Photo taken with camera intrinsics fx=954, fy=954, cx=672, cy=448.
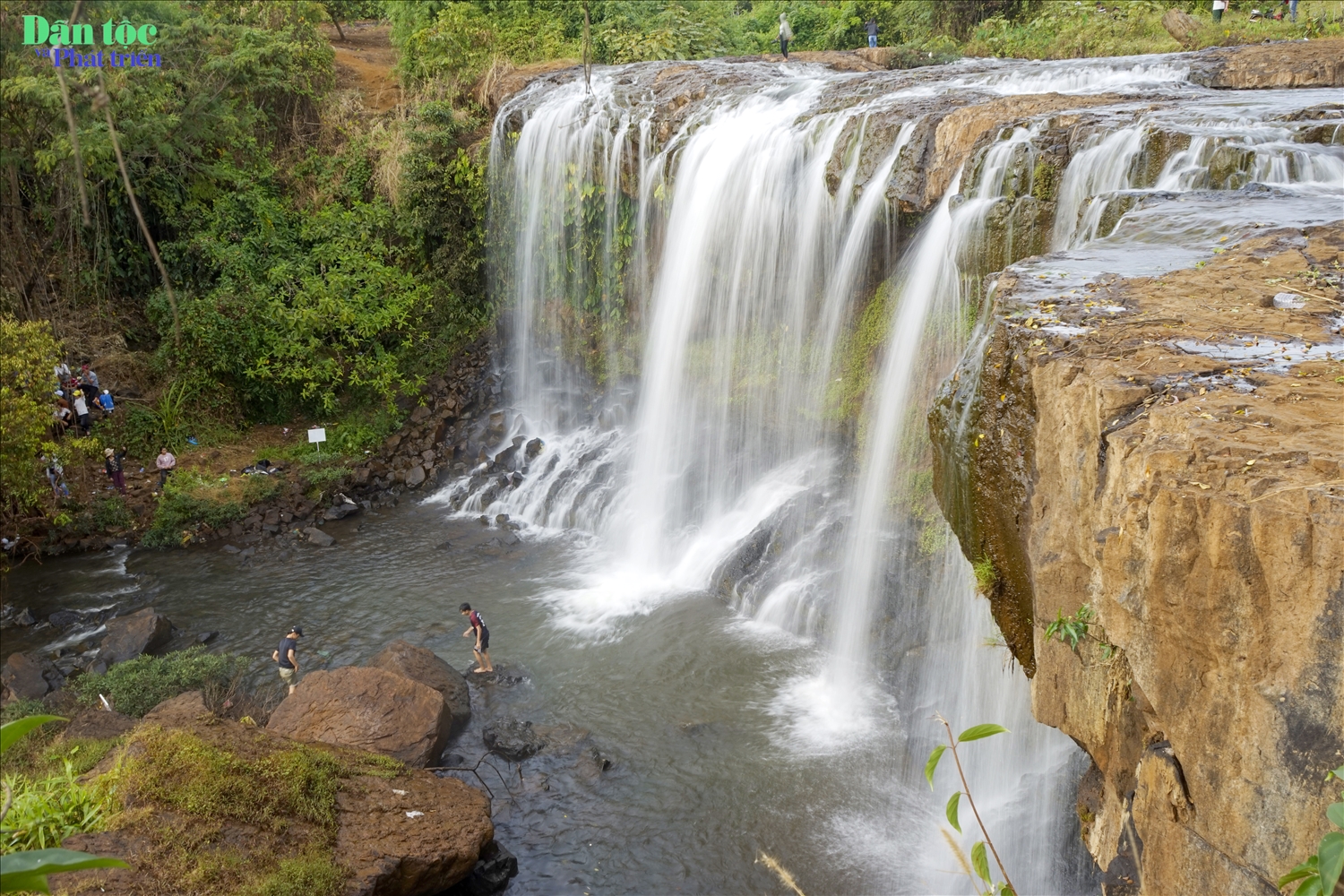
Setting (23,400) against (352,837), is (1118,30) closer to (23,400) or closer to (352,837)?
(352,837)

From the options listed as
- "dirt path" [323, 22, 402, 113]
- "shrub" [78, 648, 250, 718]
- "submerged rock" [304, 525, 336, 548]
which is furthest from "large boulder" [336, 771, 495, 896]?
"dirt path" [323, 22, 402, 113]

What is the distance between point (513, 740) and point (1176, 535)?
7.50 m

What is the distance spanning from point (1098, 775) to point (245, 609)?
11418 millimetres

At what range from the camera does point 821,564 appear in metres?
12.2

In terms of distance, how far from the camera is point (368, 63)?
25469 mm

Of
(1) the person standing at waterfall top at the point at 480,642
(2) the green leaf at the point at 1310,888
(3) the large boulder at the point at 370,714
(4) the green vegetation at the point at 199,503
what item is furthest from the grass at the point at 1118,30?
(2) the green leaf at the point at 1310,888

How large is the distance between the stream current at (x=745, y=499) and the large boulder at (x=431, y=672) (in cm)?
27

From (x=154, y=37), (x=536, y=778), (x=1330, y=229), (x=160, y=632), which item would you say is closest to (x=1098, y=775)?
(x=1330, y=229)

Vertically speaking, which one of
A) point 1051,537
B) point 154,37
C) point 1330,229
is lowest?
point 1051,537

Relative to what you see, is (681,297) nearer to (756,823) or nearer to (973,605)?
(973,605)

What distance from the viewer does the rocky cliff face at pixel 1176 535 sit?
11.6 ft

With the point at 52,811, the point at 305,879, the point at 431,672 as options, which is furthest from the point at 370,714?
the point at 52,811

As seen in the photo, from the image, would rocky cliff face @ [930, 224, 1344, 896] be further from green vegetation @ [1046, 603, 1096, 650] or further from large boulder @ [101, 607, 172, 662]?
large boulder @ [101, 607, 172, 662]

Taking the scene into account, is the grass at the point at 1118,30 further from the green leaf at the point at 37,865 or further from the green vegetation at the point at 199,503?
the green leaf at the point at 37,865
